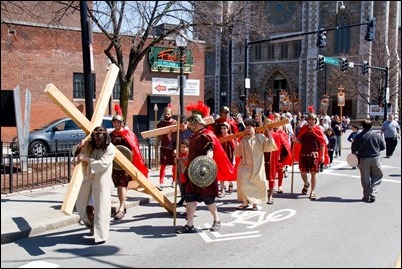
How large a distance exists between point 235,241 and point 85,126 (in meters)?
2.85

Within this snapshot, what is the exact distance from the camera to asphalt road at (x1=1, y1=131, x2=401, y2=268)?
5.85 metres

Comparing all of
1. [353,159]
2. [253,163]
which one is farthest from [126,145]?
[353,159]

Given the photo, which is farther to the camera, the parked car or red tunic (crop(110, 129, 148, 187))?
the parked car

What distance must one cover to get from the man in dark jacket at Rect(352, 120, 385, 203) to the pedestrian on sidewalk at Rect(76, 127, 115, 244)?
560cm

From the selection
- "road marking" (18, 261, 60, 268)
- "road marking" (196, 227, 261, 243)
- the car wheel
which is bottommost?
"road marking" (18, 261, 60, 268)

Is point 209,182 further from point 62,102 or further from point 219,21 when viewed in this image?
point 219,21

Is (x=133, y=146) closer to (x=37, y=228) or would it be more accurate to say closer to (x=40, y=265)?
(x=37, y=228)

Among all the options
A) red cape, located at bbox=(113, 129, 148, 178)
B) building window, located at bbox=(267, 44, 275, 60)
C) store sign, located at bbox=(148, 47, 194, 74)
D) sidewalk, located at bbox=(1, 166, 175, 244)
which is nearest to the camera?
sidewalk, located at bbox=(1, 166, 175, 244)

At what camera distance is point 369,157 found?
9.73 metres

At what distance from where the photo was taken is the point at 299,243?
6.60 metres

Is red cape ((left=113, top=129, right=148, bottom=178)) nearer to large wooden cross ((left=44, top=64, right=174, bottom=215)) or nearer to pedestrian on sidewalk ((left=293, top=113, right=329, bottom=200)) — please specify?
large wooden cross ((left=44, top=64, right=174, bottom=215))

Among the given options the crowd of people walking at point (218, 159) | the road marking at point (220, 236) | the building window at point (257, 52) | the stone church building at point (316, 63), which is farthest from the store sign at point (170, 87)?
the building window at point (257, 52)

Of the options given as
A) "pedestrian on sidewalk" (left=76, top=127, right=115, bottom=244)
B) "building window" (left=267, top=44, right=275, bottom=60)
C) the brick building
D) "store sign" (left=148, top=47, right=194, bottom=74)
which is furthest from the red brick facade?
"building window" (left=267, top=44, right=275, bottom=60)

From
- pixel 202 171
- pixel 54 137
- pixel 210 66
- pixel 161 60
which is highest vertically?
pixel 210 66
